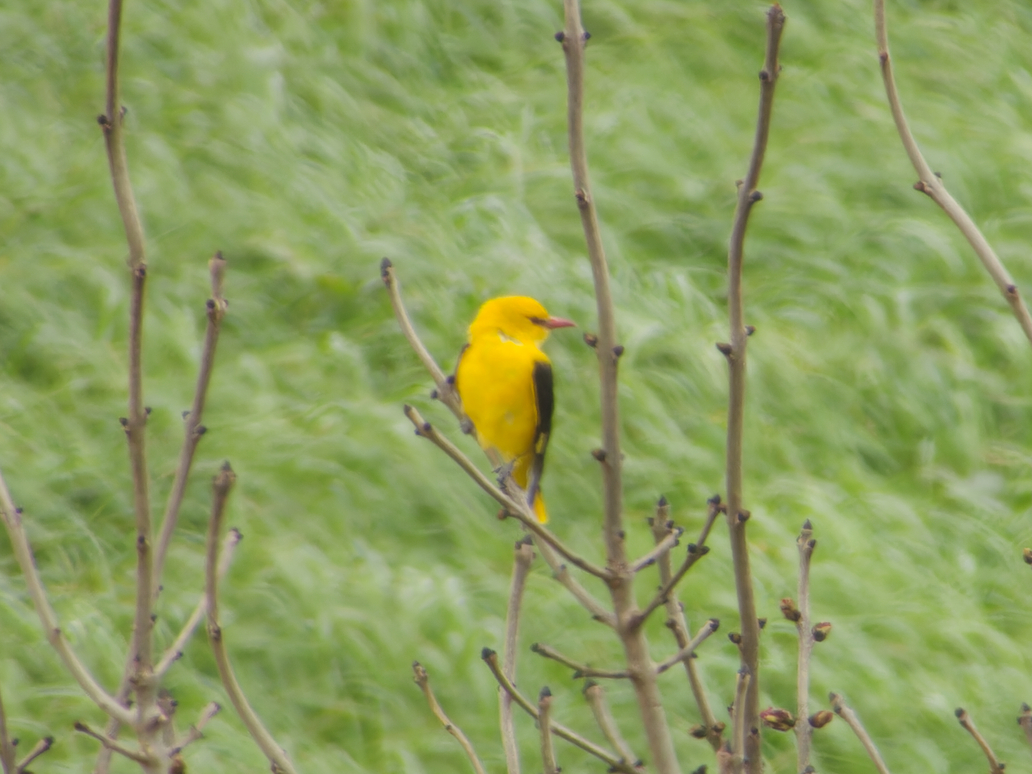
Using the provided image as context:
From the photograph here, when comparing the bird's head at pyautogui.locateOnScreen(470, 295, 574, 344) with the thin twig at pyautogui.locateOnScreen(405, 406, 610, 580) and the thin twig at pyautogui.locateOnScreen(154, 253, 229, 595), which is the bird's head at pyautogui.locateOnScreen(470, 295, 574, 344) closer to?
the thin twig at pyautogui.locateOnScreen(405, 406, 610, 580)

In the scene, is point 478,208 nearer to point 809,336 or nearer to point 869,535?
point 809,336

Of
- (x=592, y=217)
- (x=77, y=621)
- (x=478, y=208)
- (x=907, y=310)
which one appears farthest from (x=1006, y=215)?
(x=592, y=217)

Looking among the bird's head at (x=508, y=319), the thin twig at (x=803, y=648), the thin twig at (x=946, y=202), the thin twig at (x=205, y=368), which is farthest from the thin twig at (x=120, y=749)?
the bird's head at (x=508, y=319)

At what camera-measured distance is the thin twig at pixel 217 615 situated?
933 mm

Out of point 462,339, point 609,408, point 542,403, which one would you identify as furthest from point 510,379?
A: point 462,339

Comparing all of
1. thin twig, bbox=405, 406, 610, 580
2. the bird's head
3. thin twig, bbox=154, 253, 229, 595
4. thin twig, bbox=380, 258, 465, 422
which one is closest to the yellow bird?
the bird's head

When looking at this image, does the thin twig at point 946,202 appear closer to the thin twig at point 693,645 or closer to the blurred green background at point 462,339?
the thin twig at point 693,645

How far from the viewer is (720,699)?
352 centimetres

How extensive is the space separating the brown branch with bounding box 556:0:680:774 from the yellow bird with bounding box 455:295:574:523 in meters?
1.48

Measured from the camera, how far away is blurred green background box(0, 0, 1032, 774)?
3.56m

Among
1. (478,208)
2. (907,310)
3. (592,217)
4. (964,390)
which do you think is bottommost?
(592,217)

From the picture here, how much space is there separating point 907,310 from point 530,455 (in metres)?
2.49

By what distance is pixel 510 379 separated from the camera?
2.75 meters

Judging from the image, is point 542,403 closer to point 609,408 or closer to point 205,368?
point 609,408
